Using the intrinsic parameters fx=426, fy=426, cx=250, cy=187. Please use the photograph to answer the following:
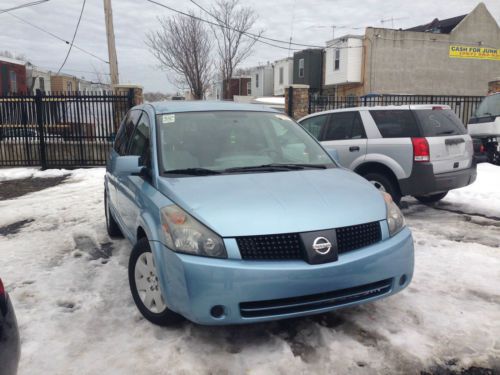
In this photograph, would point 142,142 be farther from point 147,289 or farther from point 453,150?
point 453,150

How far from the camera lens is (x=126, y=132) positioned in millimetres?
5062

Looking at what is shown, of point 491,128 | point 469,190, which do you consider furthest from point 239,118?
point 491,128

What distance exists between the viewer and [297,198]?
9.71 ft

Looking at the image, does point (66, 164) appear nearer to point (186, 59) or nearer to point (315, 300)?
point (315, 300)

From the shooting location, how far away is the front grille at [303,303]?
2.68m

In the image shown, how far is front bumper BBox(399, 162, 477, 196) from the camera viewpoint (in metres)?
5.90

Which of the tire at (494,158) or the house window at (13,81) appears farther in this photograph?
the house window at (13,81)

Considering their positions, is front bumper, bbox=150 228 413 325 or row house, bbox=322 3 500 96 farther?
row house, bbox=322 3 500 96

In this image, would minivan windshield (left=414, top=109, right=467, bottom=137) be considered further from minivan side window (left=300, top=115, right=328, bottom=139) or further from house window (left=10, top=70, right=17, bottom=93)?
house window (left=10, top=70, right=17, bottom=93)

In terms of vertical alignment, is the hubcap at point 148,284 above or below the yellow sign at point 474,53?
below

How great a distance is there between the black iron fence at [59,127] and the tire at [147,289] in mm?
10469

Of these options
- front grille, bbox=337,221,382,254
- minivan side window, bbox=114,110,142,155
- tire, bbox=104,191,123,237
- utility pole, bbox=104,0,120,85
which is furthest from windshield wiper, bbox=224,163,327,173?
utility pole, bbox=104,0,120,85

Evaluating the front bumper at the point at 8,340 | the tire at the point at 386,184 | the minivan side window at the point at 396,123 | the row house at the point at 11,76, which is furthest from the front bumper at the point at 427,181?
the row house at the point at 11,76

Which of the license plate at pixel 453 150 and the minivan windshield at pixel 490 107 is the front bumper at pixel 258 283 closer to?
the license plate at pixel 453 150
